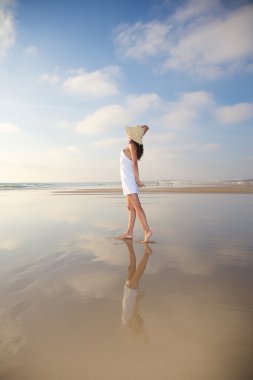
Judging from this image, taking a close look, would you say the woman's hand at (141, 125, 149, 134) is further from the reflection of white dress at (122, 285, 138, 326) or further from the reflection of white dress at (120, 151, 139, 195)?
the reflection of white dress at (122, 285, 138, 326)

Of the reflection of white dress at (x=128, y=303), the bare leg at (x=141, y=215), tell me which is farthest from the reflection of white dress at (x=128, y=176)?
the reflection of white dress at (x=128, y=303)

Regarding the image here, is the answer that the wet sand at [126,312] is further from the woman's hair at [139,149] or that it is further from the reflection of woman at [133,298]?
the woman's hair at [139,149]

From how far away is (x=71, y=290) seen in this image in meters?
2.72

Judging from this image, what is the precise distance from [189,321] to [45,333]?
1.04 metres

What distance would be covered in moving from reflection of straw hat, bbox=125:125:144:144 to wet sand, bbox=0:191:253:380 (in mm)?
2035

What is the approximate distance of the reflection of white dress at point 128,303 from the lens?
214 cm

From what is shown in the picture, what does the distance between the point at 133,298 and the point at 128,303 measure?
0.12 metres

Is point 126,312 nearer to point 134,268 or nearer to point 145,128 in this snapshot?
point 134,268

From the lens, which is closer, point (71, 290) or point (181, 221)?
point (71, 290)

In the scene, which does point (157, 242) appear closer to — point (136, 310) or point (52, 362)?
point (136, 310)

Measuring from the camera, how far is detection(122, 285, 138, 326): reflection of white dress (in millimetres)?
2137

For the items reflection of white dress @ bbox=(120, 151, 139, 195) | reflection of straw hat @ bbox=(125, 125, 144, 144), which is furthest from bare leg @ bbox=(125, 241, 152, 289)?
reflection of straw hat @ bbox=(125, 125, 144, 144)

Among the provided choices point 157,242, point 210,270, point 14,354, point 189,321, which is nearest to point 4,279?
point 14,354

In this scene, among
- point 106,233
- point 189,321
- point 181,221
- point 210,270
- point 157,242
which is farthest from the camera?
point 181,221
